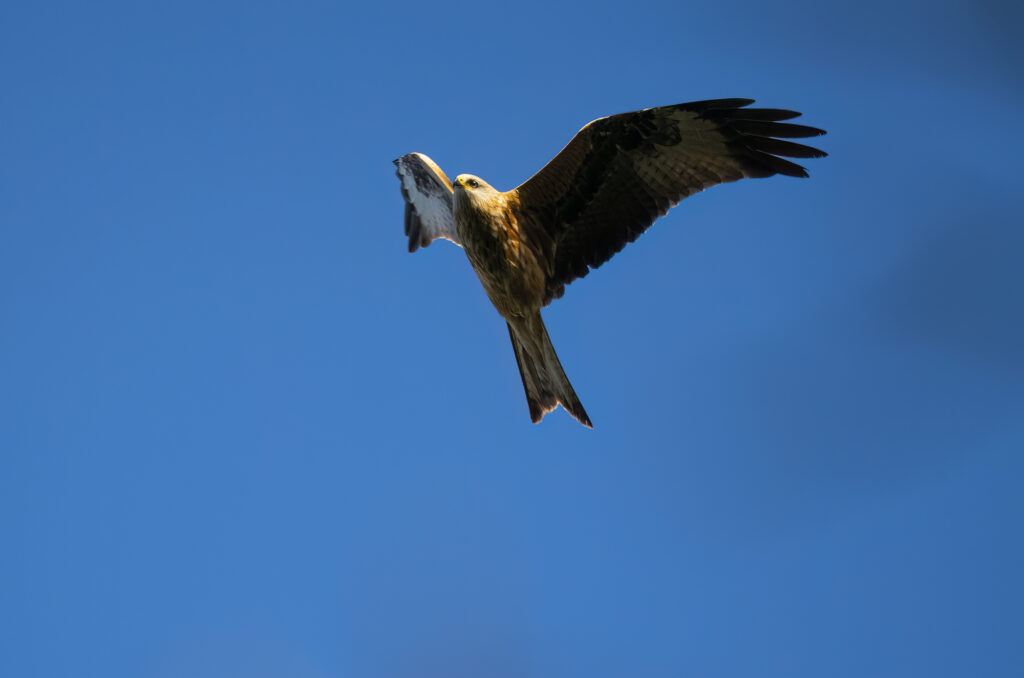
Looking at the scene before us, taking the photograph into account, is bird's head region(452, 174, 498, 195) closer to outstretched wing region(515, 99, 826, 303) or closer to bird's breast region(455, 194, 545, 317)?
bird's breast region(455, 194, 545, 317)

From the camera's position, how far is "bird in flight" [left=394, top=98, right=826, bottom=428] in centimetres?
520

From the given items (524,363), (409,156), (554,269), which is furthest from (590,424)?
(409,156)

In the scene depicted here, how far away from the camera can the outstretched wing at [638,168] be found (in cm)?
514

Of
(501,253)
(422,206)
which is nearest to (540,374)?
(501,253)

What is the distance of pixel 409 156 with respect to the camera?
6438mm

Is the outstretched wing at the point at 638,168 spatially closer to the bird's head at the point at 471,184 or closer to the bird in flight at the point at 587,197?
the bird in flight at the point at 587,197

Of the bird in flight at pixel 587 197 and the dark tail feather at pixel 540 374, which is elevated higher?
the bird in flight at pixel 587 197

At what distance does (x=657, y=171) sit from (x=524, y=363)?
148 cm

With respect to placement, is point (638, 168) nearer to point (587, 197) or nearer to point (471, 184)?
point (587, 197)

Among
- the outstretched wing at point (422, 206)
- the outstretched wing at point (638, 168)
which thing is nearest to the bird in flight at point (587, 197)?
the outstretched wing at point (638, 168)

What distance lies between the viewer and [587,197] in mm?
5555

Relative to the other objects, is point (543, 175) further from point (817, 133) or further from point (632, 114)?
point (817, 133)

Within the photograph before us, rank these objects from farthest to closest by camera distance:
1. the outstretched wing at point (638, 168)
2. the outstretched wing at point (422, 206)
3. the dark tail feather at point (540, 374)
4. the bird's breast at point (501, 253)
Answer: the outstretched wing at point (422, 206) → the dark tail feather at point (540, 374) → the bird's breast at point (501, 253) → the outstretched wing at point (638, 168)

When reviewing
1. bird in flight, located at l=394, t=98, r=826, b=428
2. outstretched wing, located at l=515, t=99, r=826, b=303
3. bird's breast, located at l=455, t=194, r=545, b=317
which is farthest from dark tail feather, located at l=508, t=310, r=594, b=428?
outstretched wing, located at l=515, t=99, r=826, b=303
